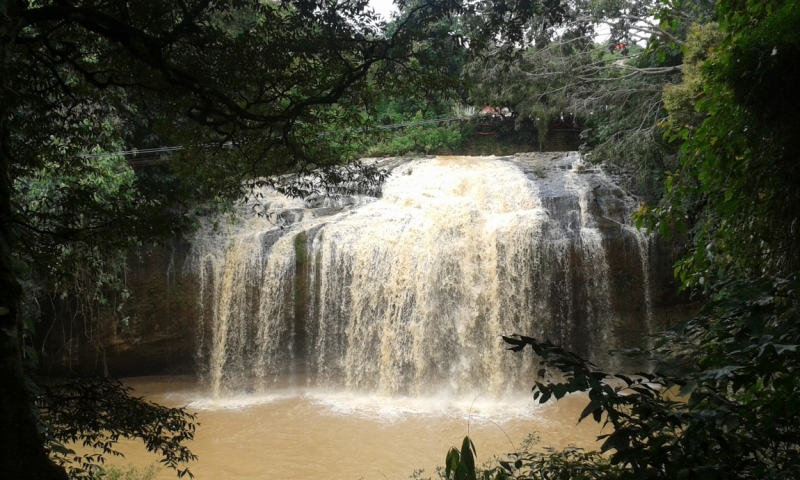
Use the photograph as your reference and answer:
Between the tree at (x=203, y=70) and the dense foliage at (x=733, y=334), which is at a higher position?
the tree at (x=203, y=70)

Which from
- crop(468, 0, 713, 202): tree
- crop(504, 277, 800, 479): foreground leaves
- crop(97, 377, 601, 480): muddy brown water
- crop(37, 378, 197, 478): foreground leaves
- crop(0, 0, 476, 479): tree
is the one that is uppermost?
crop(468, 0, 713, 202): tree

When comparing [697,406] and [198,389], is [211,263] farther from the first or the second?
[697,406]

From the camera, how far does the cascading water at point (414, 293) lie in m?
10.8

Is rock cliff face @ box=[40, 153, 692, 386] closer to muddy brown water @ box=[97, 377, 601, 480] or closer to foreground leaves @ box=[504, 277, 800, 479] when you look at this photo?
muddy brown water @ box=[97, 377, 601, 480]

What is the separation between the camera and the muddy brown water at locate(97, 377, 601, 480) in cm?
765

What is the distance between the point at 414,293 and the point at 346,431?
3.01m

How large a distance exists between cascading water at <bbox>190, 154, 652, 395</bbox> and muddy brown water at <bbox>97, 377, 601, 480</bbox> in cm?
56

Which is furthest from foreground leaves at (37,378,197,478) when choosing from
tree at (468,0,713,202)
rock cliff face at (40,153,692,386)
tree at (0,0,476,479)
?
tree at (468,0,713,202)

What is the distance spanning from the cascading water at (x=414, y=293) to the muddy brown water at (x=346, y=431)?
0.56m

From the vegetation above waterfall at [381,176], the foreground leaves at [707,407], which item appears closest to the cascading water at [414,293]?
the vegetation above waterfall at [381,176]

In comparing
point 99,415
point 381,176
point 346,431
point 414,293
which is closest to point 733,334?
point 99,415

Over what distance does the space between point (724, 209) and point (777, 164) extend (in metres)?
0.32

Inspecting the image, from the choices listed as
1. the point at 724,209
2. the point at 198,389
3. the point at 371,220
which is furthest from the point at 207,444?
the point at 724,209

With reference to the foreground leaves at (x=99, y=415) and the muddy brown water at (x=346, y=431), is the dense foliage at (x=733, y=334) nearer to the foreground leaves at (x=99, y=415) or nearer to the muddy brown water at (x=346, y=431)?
the foreground leaves at (x=99, y=415)
